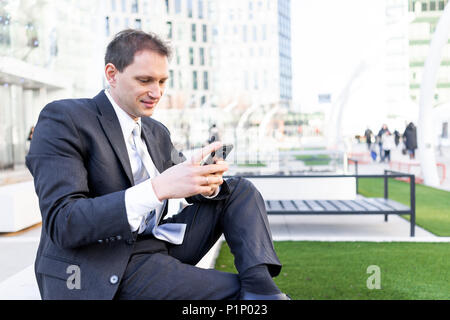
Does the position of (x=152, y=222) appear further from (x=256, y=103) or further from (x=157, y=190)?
(x=256, y=103)

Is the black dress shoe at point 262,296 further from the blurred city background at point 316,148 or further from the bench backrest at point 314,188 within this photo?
the bench backrest at point 314,188

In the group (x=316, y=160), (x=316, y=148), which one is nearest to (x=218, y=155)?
(x=316, y=160)

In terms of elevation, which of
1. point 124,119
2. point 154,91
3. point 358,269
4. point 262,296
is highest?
point 154,91

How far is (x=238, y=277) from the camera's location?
1.64m

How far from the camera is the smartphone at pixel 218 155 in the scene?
4.96 ft

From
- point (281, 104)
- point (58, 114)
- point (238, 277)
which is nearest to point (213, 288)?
point (238, 277)

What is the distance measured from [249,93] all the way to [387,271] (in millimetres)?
85829

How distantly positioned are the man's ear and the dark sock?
87 cm

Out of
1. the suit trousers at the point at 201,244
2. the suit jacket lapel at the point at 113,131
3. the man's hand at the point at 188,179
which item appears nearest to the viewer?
the man's hand at the point at 188,179

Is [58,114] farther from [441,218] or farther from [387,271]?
[441,218]

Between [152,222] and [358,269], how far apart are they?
296 centimetres

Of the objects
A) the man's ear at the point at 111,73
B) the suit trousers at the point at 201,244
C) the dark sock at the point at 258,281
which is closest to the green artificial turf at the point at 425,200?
the suit trousers at the point at 201,244

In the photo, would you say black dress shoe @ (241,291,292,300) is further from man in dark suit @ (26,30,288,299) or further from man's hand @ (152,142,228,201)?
man's hand @ (152,142,228,201)

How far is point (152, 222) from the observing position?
1828mm
